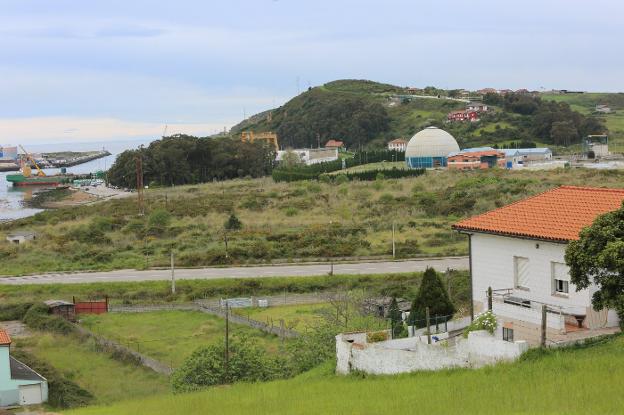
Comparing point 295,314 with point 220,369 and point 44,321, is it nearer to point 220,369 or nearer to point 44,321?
point 44,321

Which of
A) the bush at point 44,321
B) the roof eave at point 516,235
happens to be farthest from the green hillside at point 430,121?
the roof eave at point 516,235

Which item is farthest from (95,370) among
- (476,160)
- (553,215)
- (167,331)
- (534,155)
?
(534,155)

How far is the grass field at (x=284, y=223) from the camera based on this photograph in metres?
50.0

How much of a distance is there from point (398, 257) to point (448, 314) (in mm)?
24497

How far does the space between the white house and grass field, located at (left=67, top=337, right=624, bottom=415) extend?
1.59 metres

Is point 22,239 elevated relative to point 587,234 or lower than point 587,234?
lower

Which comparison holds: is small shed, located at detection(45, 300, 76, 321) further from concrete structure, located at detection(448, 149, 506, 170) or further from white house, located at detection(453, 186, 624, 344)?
concrete structure, located at detection(448, 149, 506, 170)

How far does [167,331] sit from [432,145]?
80872 mm

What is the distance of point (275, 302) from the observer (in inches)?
1481

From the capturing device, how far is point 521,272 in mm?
18047

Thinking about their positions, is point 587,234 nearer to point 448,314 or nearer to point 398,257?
point 448,314

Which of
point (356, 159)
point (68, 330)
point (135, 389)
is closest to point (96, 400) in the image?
point (135, 389)

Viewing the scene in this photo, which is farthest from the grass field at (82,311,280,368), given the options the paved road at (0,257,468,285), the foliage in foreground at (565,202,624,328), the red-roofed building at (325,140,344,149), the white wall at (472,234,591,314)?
the red-roofed building at (325,140,344,149)

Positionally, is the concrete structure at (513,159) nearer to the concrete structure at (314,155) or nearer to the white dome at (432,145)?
the white dome at (432,145)
